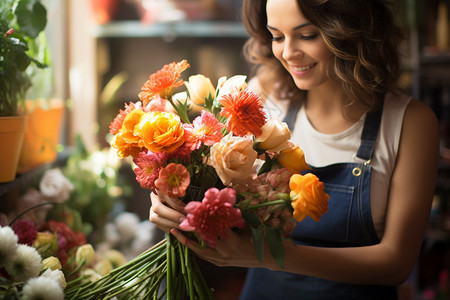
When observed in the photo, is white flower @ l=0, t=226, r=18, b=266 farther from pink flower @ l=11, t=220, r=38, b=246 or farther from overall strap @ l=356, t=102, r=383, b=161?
overall strap @ l=356, t=102, r=383, b=161

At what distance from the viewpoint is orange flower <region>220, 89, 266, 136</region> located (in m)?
0.77

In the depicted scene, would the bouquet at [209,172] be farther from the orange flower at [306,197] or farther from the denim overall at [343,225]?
the denim overall at [343,225]

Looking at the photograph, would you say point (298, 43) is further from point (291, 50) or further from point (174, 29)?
point (174, 29)

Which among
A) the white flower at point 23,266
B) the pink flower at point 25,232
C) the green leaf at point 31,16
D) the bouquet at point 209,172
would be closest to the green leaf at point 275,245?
the bouquet at point 209,172

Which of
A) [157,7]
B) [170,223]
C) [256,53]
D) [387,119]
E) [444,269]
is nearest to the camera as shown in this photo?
[170,223]

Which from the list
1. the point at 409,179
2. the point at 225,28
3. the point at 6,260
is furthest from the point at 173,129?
the point at 225,28

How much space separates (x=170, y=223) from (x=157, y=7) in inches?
84.4

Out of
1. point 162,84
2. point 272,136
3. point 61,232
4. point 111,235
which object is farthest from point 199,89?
point 111,235

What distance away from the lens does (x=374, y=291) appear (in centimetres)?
120

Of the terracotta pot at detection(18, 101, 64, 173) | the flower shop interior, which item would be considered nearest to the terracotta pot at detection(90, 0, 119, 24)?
the flower shop interior

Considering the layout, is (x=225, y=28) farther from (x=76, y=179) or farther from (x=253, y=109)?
(x=253, y=109)

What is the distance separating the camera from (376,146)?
117 cm

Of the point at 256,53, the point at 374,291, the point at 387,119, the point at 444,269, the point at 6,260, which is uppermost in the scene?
the point at 256,53

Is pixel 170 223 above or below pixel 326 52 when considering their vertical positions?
below
